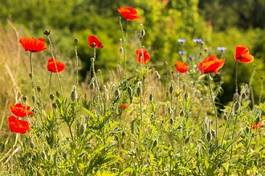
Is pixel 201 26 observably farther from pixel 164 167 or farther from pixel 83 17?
pixel 164 167

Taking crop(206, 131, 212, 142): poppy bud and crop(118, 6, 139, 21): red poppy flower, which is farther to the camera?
crop(118, 6, 139, 21): red poppy flower

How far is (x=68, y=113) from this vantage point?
→ 329 centimetres

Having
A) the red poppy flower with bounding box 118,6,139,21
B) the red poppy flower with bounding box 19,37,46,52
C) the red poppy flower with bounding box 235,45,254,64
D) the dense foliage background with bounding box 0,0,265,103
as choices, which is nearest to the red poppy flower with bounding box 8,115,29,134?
the red poppy flower with bounding box 19,37,46,52

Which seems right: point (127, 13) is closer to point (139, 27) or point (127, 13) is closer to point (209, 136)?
point (209, 136)

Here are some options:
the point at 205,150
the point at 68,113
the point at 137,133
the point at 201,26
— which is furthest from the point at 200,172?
the point at 201,26

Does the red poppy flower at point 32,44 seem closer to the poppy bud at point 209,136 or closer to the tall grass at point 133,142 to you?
the tall grass at point 133,142

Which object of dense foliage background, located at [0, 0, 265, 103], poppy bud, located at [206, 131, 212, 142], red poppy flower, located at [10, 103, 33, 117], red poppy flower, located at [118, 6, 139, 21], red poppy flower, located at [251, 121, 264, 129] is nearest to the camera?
poppy bud, located at [206, 131, 212, 142]

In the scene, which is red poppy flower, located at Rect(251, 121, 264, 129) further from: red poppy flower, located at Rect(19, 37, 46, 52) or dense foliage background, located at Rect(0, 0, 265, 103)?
dense foliage background, located at Rect(0, 0, 265, 103)

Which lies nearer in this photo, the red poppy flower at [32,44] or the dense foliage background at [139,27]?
the red poppy flower at [32,44]

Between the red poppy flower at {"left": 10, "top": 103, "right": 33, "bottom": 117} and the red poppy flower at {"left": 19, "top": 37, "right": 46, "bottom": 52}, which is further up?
the red poppy flower at {"left": 19, "top": 37, "right": 46, "bottom": 52}

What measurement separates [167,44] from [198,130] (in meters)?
7.08

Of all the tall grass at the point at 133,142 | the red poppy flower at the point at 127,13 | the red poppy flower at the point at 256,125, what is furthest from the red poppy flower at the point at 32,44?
the red poppy flower at the point at 256,125

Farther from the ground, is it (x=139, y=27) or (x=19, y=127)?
(x=19, y=127)

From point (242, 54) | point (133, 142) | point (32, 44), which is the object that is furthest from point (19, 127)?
point (242, 54)
